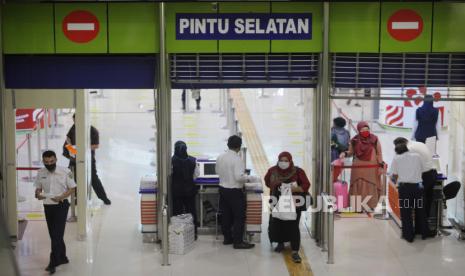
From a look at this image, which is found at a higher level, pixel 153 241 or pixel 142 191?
pixel 142 191

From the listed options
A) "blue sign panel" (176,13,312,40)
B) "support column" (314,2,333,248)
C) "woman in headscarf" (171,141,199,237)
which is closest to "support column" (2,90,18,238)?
"woman in headscarf" (171,141,199,237)

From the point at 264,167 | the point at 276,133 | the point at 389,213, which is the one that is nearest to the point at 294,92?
the point at 276,133

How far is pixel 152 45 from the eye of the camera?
833cm

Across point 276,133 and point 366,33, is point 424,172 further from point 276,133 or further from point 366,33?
point 276,133

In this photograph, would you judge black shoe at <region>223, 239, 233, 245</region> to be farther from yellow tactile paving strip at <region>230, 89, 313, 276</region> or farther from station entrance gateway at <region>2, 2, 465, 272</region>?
station entrance gateway at <region>2, 2, 465, 272</region>

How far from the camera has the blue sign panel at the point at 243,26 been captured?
8281mm

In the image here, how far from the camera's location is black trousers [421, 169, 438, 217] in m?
9.20

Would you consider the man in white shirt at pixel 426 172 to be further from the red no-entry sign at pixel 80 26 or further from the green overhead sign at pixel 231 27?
the red no-entry sign at pixel 80 26

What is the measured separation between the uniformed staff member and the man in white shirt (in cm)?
409

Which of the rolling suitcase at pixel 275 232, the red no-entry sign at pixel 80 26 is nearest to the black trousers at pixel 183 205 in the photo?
the rolling suitcase at pixel 275 232

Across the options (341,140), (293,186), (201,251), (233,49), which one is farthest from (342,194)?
(233,49)

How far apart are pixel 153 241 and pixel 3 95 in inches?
97.5

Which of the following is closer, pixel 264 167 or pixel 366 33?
pixel 366 33

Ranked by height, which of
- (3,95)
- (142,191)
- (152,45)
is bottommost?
(142,191)
